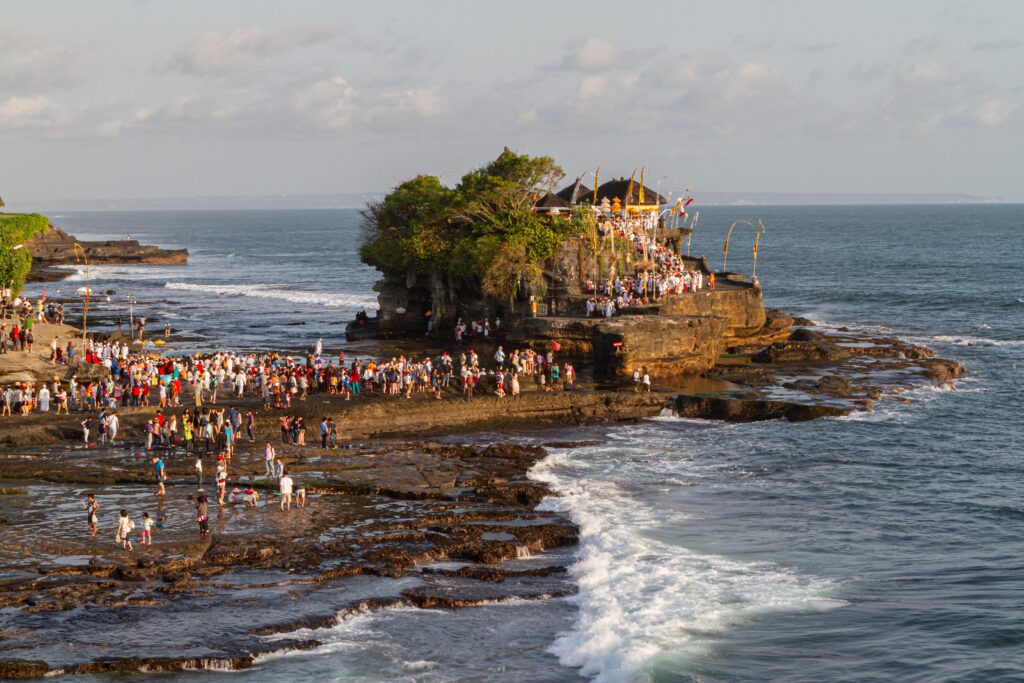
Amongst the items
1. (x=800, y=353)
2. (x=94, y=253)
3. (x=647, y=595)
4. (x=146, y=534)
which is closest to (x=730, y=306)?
(x=800, y=353)

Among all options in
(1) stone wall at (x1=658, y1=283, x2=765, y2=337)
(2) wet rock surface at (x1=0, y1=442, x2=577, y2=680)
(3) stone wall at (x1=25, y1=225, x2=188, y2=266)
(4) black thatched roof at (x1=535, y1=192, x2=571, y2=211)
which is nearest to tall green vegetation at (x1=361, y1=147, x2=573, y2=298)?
(4) black thatched roof at (x1=535, y1=192, x2=571, y2=211)

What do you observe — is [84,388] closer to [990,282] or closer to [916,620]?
[916,620]

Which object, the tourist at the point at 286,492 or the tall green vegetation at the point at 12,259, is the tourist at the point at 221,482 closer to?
the tourist at the point at 286,492

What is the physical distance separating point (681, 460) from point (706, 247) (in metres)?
132

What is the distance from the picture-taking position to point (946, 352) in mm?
61281

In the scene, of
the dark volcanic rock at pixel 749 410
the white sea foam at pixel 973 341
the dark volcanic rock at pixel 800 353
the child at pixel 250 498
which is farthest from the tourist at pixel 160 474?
the white sea foam at pixel 973 341

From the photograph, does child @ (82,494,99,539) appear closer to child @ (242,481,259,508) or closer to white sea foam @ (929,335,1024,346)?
child @ (242,481,259,508)

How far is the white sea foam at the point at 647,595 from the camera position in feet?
74.1

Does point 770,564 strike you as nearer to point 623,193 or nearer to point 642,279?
point 642,279

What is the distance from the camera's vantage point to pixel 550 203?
64.6 metres

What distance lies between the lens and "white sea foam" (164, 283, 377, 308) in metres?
89.2

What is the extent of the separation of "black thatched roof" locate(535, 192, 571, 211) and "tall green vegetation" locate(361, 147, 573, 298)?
0.42m

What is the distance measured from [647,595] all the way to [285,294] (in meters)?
75.5

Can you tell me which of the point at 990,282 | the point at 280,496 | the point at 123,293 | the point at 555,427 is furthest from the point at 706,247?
the point at 280,496
